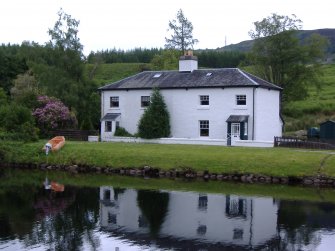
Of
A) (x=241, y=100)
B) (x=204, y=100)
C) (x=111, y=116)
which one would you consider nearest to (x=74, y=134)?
(x=111, y=116)

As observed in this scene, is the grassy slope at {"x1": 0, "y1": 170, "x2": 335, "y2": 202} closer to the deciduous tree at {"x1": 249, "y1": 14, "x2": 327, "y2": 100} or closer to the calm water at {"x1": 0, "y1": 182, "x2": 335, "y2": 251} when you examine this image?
the calm water at {"x1": 0, "y1": 182, "x2": 335, "y2": 251}

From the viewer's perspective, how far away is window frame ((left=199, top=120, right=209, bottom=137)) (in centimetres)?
5381

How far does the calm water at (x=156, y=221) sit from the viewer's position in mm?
22141

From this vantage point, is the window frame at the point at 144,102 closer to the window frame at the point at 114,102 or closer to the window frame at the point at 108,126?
the window frame at the point at 114,102

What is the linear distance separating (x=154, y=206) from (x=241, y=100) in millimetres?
24227

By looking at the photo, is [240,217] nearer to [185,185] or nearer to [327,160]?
[185,185]

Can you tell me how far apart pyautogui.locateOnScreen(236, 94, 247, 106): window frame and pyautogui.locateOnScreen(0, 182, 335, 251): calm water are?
772 inches

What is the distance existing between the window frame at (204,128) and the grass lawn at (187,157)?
6.48 meters

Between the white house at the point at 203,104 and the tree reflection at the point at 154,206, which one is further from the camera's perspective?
the white house at the point at 203,104

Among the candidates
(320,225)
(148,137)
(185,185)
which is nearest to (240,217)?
(320,225)

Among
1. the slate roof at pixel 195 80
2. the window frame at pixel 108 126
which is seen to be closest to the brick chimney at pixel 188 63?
the slate roof at pixel 195 80

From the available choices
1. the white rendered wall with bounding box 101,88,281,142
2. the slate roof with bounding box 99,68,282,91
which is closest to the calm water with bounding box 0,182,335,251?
the white rendered wall with bounding box 101,88,281,142

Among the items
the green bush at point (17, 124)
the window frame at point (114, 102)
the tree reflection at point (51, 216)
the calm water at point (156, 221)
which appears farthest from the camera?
the window frame at point (114, 102)

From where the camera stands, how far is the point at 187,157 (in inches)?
1672
